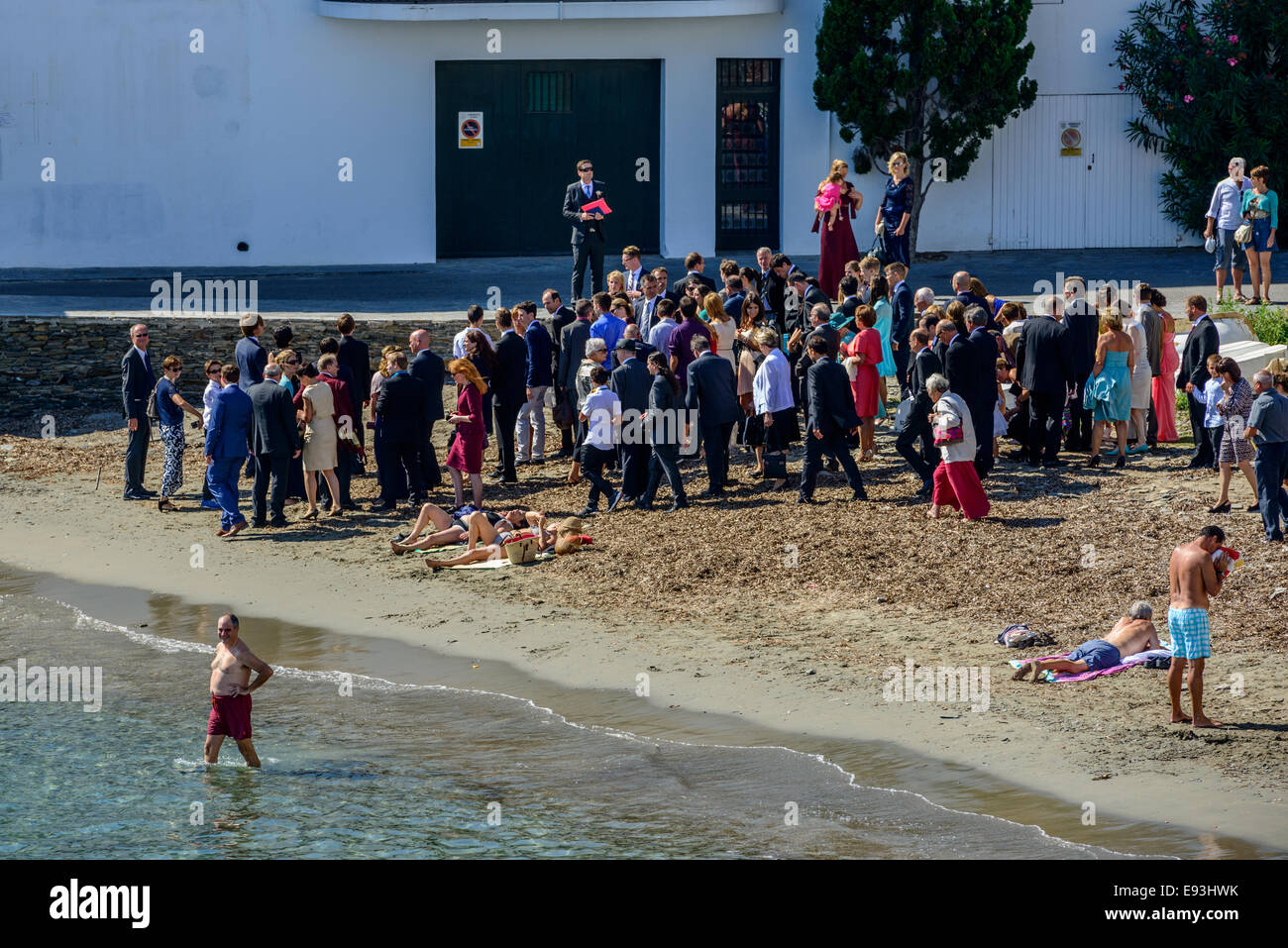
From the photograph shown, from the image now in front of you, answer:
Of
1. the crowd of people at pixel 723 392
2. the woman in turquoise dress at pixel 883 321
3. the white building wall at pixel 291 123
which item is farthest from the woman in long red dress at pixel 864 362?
the white building wall at pixel 291 123

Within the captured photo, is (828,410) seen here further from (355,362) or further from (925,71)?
(925,71)

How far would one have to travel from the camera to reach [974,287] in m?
18.1

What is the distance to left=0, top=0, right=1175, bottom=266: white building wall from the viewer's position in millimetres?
29484

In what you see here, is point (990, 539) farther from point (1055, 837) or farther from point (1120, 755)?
point (1055, 837)

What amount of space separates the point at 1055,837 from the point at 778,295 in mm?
10640

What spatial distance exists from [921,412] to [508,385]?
496cm

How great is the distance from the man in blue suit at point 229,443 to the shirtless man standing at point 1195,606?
1059cm

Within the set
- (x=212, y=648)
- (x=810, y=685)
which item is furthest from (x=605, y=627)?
(x=212, y=648)

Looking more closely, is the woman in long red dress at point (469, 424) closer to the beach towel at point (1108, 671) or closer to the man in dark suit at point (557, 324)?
the man in dark suit at point (557, 324)

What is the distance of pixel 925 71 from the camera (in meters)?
28.1

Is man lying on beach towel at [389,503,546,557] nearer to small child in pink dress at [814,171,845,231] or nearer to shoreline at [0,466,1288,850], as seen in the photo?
shoreline at [0,466,1288,850]

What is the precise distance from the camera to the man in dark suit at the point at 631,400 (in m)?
17.9

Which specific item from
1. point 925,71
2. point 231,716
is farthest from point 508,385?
point 925,71

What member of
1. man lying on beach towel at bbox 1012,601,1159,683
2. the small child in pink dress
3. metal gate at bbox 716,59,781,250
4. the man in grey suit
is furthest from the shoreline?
metal gate at bbox 716,59,781,250
